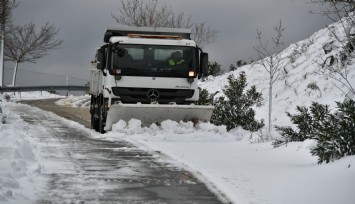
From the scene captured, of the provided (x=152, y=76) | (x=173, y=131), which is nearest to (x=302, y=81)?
(x=152, y=76)

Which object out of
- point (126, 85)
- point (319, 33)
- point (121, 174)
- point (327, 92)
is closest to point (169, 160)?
point (121, 174)

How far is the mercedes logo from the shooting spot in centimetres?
1447

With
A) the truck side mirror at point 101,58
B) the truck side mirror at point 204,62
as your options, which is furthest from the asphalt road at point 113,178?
the truck side mirror at point 204,62

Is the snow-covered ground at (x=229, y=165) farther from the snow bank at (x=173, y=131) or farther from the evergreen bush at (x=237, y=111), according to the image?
the evergreen bush at (x=237, y=111)

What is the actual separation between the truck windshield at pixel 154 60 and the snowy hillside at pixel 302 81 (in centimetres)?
703

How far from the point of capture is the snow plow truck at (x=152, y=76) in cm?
1420

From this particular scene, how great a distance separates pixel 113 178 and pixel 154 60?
7313 mm

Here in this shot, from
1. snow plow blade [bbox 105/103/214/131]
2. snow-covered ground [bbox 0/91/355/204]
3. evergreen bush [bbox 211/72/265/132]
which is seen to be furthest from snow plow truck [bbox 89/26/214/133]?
evergreen bush [bbox 211/72/265/132]

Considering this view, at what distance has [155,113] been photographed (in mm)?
14141

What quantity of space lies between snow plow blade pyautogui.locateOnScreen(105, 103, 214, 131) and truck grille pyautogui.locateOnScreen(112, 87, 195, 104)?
0.53 metres

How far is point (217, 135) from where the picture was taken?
13625 mm

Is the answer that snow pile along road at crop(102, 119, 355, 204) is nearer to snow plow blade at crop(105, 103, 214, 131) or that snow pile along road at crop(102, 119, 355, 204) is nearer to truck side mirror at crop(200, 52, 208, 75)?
snow plow blade at crop(105, 103, 214, 131)

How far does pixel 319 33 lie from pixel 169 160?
25.6 metres

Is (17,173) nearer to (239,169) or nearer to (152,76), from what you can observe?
(239,169)
